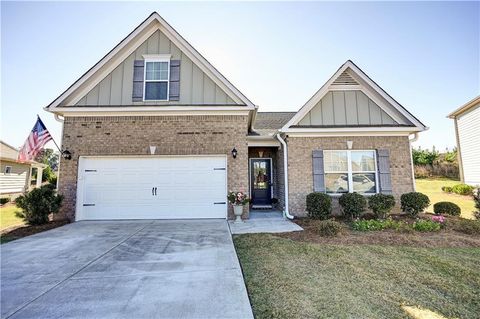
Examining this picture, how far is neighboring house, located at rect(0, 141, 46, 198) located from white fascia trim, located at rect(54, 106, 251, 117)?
11952 mm

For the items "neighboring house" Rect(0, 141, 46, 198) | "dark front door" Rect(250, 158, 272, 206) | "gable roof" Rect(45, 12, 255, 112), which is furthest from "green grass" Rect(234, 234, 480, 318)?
"neighboring house" Rect(0, 141, 46, 198)

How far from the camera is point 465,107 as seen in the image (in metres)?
16.0

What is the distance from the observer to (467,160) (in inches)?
642

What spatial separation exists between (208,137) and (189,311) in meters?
6.52

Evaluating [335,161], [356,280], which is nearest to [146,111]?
[335,161]

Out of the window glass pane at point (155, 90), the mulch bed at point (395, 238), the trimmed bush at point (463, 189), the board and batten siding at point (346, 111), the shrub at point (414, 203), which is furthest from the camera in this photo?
the trimmed bush at point (463, 189)

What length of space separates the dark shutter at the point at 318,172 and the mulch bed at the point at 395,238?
2.23 meters

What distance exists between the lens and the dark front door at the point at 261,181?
1108cm

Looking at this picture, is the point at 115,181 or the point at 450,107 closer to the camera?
the point at 115,181

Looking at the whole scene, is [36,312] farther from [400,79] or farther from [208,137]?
[400,79]

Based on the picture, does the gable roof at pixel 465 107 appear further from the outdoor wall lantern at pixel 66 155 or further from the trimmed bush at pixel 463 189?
the outdoor wall lantern at pixel 66 155

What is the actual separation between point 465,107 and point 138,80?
21.0 meters

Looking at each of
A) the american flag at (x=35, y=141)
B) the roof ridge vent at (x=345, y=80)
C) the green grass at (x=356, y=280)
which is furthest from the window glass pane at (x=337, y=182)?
the american flag at (x=35, y=141)

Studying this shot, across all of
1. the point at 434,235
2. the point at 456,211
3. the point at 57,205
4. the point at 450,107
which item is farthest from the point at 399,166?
the point at 450,107
